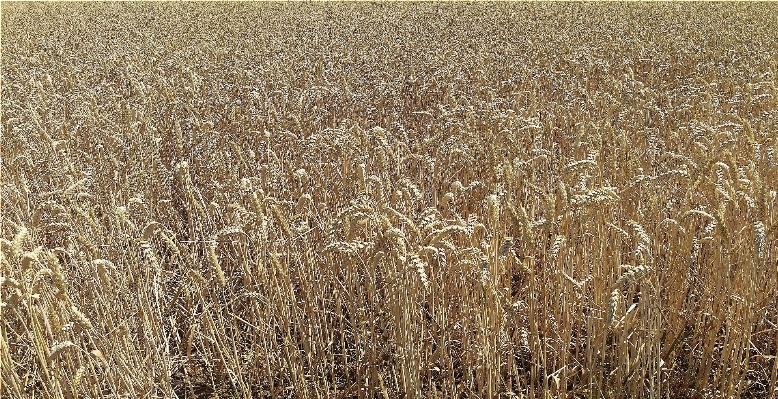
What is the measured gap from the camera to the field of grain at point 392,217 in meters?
2.01

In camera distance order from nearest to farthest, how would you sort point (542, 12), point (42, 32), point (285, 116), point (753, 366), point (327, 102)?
point (753, 366), point (285, 116), point (327, 102), point (42, 32), point (542, 12)

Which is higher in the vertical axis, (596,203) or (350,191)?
(596,203)

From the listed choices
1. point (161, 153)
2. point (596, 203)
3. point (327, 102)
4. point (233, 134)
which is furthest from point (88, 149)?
point (596, 203)

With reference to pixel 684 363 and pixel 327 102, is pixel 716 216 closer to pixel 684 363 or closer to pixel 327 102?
pixel 684 363

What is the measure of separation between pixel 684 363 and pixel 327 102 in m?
3.86

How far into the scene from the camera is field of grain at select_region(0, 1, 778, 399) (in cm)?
201

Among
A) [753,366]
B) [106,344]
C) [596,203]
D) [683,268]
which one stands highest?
[596,203]

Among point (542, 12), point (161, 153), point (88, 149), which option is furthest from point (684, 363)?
point (542, 12)

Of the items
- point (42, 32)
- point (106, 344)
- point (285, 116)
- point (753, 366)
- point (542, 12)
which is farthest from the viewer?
point (542, 12)

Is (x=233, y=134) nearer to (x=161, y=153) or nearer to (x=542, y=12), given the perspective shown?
(x=161, y=153)

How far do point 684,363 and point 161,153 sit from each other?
385 cm

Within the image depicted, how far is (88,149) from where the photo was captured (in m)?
4.59

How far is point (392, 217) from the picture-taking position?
94.9 inches

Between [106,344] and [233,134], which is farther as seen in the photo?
[233,134]
